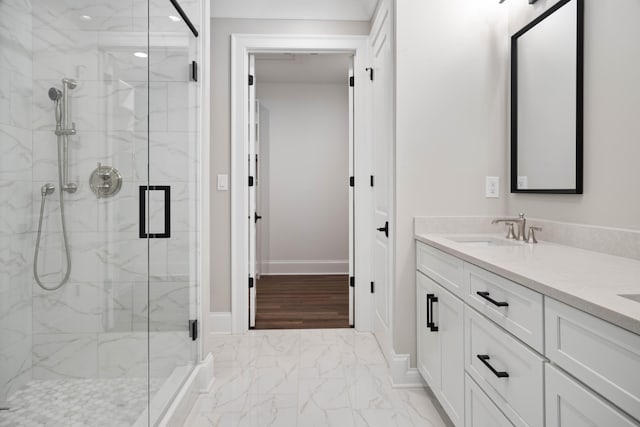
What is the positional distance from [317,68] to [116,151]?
3.67 metres

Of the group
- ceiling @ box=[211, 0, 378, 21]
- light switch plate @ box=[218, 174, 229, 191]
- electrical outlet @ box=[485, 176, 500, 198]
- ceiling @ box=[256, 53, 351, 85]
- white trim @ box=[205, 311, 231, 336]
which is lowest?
white trim @ box=[205, 311, 231, 336]

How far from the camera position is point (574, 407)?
0.95 m

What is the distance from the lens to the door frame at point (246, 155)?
311cm

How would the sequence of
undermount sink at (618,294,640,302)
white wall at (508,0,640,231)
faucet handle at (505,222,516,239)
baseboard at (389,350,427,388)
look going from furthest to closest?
baseboard at (389,350,427,388) < faucet handle at (505,222,516,239) < white wall at (508,0,640,231) < undermount sink at (618,294,640,302)

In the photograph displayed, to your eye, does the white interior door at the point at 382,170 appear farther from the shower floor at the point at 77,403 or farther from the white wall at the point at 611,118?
the shower floor at the point at 77,403

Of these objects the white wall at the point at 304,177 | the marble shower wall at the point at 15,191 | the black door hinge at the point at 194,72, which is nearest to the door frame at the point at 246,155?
the black door hinge at the point at 194,72

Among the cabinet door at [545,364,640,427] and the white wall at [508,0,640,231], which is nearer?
the cabinet door at [545,364,640,427]

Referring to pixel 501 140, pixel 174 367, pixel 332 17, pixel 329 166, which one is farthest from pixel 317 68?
pixel 174 367

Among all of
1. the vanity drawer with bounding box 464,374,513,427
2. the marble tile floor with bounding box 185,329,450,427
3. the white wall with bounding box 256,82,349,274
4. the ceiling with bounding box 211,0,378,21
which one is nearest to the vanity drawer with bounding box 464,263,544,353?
the vanity drawer with bounding box 464,374,513,427

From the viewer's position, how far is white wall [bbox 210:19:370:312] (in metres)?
3.10

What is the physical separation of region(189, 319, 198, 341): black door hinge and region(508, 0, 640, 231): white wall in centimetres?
190

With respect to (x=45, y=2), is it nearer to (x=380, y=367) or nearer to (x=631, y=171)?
(x=631, y=171)

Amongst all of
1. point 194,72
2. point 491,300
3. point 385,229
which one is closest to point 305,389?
point 385,229

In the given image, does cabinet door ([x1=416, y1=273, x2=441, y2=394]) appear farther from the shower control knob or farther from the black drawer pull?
the shower control knob
